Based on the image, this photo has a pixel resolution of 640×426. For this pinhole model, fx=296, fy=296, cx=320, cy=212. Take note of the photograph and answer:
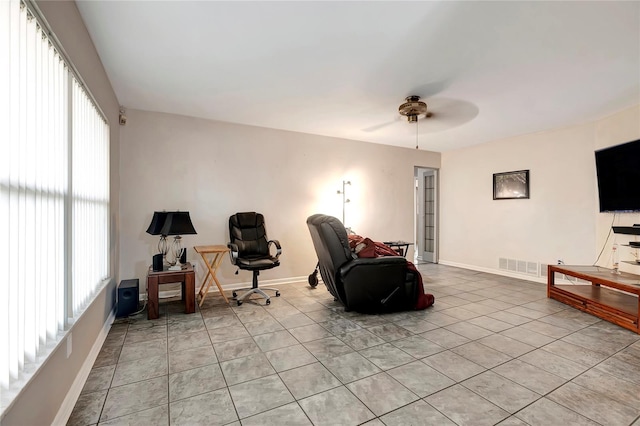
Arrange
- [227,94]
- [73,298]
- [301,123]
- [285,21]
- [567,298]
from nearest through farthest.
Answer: [73,298] → [285,21] → [227,94] → [567,298] → [301,123]

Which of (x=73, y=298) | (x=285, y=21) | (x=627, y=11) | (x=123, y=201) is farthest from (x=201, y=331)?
(x=627, y=11)

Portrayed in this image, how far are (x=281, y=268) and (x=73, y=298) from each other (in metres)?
3.12

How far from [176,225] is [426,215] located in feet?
18.8

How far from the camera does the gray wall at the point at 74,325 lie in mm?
1287

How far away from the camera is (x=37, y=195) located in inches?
57.2

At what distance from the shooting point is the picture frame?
17.2ft

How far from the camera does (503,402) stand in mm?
1825

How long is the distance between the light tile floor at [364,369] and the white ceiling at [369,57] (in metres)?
2.55

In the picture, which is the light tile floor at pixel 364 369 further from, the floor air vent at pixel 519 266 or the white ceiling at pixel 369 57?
the white ceiling at pixel 369 57

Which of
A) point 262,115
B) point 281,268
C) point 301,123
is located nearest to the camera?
point 262,115

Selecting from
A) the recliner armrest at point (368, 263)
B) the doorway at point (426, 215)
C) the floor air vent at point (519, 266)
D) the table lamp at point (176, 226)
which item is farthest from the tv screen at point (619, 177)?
the table lamp at point (176, 226)

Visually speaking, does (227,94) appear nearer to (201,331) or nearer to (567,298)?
(201,331)

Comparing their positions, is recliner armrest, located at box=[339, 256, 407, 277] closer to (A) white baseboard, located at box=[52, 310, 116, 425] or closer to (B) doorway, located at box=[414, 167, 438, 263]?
(A) white baseboard, located at box=[52, 310, 116, 425]

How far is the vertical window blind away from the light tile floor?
0.67m
